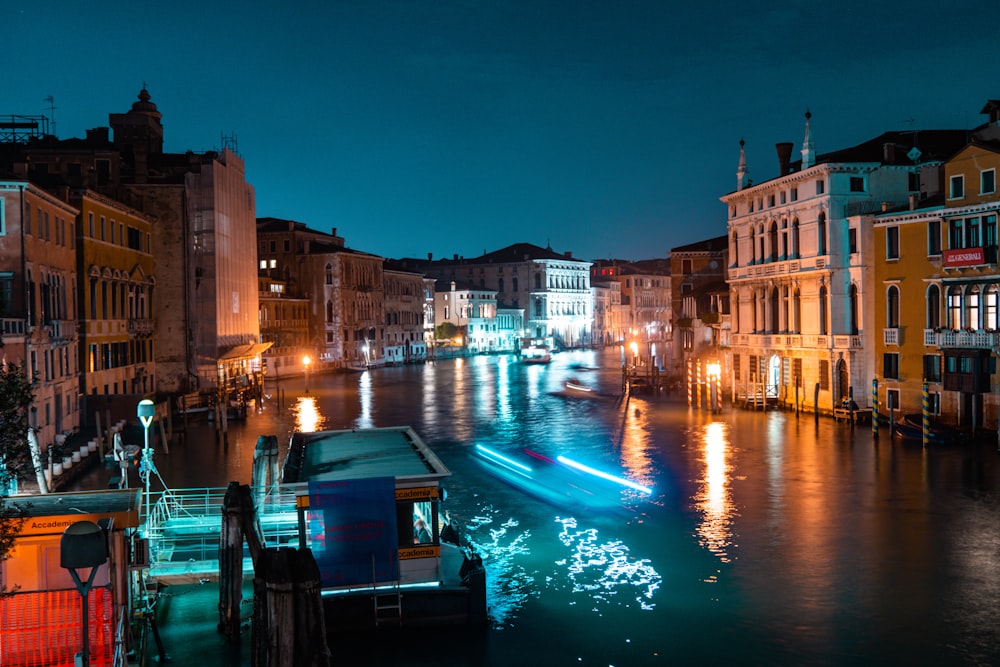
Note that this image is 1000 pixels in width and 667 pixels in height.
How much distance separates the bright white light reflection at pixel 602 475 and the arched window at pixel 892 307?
448 inches

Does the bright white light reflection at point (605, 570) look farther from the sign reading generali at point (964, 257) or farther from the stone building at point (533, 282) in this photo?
the stone building at point (533, 282)

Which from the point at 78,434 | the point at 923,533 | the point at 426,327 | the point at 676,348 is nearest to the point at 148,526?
the point at 923,533

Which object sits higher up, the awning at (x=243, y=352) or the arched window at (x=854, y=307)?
the arched window at (x=854, y=307)

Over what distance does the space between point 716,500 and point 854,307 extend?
1444cm

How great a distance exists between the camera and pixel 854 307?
102 feet

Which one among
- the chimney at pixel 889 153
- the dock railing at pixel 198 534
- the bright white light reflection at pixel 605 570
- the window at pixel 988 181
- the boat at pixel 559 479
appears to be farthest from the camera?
the chimney at pixel 889 153

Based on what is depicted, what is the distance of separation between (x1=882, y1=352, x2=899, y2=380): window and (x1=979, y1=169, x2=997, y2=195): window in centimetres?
561

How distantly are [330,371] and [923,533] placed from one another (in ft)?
173

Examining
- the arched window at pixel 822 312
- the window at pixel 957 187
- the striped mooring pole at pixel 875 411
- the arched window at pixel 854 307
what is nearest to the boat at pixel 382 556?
the striped mooring pole at pixel 875 411

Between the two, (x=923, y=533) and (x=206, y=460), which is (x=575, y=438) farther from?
(x=923, y=533)

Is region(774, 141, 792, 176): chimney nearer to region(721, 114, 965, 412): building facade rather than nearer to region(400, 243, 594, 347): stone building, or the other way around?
region(721, 114, 965, 412): building facade

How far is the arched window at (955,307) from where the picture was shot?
26.4 meters

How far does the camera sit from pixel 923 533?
630 inches

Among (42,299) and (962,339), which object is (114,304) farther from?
(962,339)
